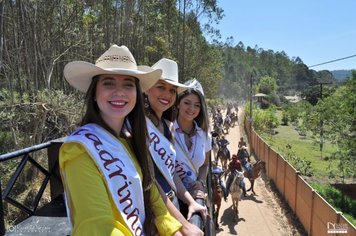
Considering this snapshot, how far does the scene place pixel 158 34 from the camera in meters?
30.8

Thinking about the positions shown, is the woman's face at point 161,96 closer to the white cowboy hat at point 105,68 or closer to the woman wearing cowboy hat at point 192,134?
the woman wearing cowboy hat at point 192,134

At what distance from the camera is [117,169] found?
1396 mm

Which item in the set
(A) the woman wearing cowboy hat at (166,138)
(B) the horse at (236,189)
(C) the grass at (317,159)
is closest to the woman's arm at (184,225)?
(A) the woman wearing cowboy hat at (166,138)

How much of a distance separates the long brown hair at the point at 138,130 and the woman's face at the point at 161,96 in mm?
698

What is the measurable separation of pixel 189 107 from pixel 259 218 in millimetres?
8230

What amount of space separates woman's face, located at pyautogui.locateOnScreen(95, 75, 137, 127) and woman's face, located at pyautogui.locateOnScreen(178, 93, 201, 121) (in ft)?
4.54

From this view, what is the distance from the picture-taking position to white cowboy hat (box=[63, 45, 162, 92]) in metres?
1.55

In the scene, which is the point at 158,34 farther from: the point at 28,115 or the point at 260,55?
the point at 260,55

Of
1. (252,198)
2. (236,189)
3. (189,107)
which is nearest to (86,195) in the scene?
(189,107)

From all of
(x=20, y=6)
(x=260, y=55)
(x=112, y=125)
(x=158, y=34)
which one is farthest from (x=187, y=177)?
(x=260, y=55)

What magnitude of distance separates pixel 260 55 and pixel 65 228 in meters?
132

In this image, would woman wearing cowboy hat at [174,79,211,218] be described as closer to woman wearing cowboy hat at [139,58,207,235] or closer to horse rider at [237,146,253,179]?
woman wearing cowboy hat at [139,58,207,235]

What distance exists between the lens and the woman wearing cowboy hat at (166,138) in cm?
208

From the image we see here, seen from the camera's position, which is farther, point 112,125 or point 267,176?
point 267,176
